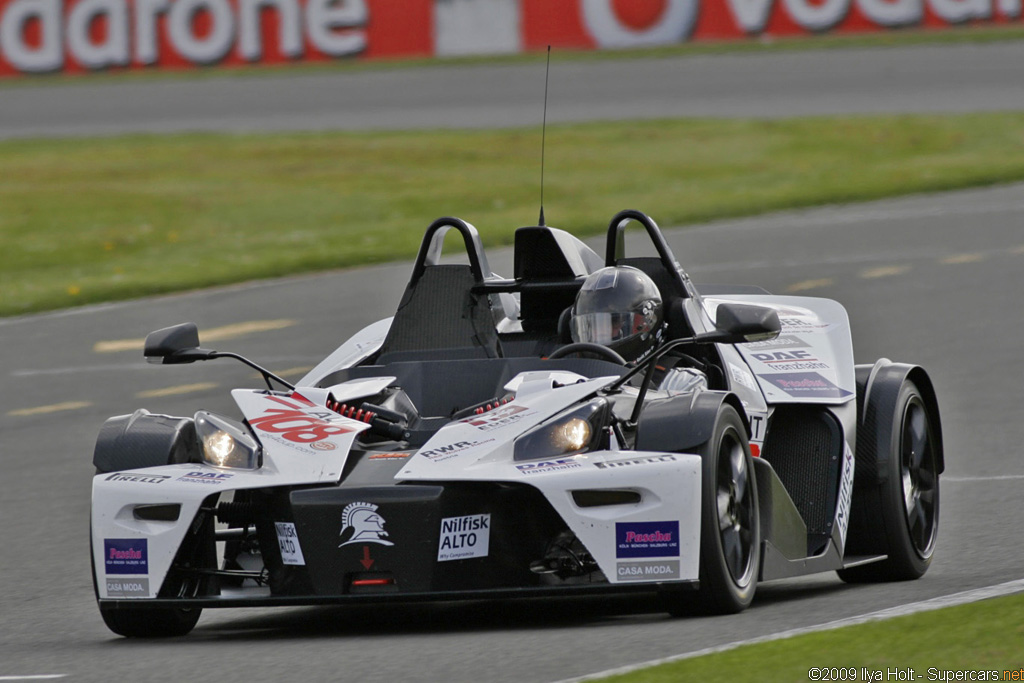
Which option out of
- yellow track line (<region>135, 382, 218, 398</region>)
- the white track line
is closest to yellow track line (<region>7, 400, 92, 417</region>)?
yellow track line (<region>135, 382, 218, 398</region>)

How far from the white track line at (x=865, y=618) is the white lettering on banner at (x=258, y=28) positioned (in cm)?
3331

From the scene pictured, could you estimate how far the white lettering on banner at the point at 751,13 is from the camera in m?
37.9

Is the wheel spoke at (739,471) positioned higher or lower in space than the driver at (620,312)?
lower

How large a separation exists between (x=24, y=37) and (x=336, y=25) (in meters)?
6.26

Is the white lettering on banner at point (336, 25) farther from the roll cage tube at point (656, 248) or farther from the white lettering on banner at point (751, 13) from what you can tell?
the roll cage tube at point (656, 248)

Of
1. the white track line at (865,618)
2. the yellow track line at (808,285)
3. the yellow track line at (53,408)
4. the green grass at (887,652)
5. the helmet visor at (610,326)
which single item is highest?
the helmet visor at (610,326)

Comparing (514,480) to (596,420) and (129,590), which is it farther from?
(129,590)

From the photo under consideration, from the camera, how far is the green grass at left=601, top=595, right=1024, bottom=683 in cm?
547

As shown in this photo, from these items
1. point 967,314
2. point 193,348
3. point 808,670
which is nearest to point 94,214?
point 967,314

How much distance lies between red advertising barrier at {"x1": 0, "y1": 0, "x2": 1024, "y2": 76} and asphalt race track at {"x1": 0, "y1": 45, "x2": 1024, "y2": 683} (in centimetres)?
1391

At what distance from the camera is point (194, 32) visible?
3981cm

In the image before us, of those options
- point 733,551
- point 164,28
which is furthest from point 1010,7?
point 733,551

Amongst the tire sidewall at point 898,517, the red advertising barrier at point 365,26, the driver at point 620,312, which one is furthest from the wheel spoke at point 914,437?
the red advertising barrier at point 365,26

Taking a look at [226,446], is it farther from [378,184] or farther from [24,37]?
[24,37]
